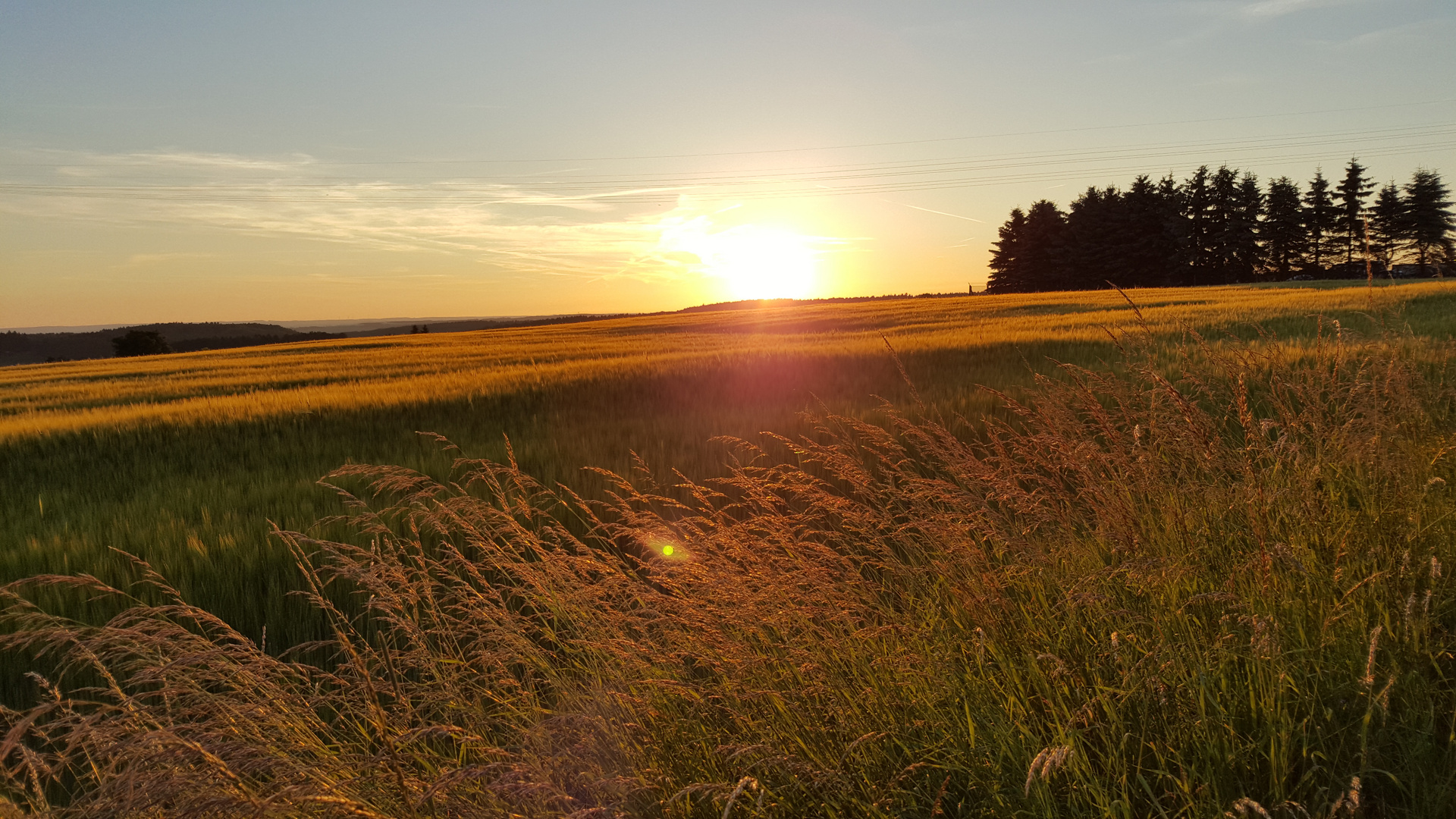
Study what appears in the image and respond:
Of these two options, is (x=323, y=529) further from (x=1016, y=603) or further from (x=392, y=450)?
(x=1016, y=603)

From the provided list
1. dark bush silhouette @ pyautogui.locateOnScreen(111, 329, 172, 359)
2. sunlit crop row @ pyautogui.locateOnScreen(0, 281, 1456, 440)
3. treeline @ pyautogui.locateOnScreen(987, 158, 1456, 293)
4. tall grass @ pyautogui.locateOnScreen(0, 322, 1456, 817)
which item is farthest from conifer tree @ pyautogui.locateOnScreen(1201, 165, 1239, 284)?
dark bush silhouette @ pyautogui.locateOnScreen(111, 329, 172, 359)

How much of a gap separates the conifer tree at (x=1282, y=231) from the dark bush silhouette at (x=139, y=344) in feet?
372

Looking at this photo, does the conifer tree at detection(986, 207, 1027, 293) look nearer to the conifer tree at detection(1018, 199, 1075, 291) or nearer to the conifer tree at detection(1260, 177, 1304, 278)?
the conifer tree at detection(1018, 199, 1075, 291)

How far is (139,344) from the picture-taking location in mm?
74375

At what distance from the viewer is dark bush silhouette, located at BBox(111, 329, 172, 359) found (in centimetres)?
7338

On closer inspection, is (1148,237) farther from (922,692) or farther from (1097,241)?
(922,692)

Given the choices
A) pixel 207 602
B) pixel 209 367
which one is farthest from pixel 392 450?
pixel 209 367

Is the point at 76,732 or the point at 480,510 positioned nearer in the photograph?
the point at 76,732

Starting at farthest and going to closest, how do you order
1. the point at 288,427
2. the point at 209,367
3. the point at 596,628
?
the point at 209,367 → the point at 288,427 → the point at 596,628

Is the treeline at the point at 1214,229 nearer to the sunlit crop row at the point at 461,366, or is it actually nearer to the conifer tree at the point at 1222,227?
the conifer tree at the point at 1222,227

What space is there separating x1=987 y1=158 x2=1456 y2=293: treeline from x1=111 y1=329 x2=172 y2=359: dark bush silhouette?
98.6 meters

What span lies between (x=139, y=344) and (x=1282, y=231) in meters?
119

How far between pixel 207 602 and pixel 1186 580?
17.7 feet

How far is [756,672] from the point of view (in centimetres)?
233
